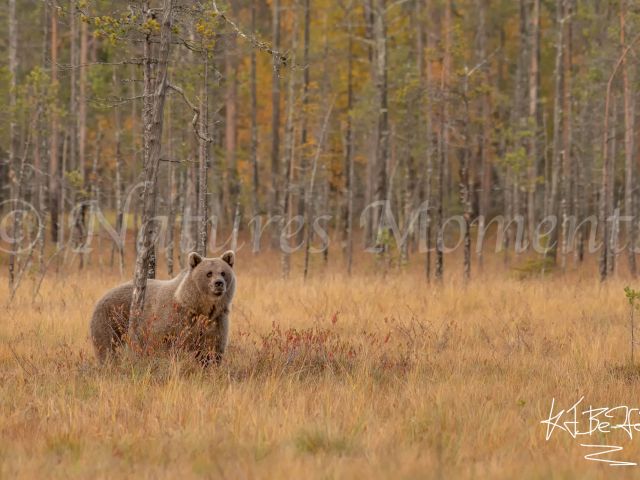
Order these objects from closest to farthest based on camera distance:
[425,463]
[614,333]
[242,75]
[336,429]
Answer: [425,463] < [336,429] < [614,333] < [242,75]

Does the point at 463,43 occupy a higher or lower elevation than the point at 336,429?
higher

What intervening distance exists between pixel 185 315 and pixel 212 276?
0.54 meters

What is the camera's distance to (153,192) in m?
7.38

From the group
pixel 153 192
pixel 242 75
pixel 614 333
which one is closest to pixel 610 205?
pixel 614 333

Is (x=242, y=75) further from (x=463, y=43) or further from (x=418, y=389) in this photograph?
(x=418, y=389)

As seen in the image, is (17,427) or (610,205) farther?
(610,205)

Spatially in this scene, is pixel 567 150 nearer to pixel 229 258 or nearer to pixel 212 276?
pixel 229 258

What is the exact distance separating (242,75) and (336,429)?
687 inches

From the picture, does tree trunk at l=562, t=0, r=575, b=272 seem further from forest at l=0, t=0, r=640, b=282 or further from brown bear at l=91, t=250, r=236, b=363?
brown bear at l=91, t=250, r=236, b=363
